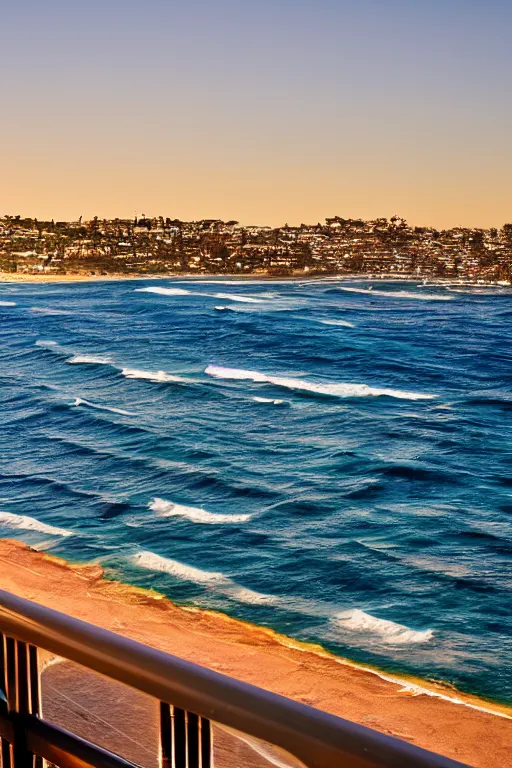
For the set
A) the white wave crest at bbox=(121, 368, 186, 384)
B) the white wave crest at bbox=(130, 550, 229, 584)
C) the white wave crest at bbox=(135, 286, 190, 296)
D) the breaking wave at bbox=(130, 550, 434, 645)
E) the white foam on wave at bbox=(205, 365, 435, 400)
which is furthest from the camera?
the white wave crest at bbox=(135, 286, 190, 296)

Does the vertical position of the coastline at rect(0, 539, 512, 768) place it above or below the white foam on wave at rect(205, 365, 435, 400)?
below

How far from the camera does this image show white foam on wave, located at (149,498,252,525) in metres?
21.0

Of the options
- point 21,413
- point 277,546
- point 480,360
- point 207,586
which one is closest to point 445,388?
point 480,360

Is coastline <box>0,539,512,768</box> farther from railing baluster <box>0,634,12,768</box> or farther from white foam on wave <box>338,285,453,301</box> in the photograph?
white foam on wave <box>338,285,453,301</box>

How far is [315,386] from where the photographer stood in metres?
39.1

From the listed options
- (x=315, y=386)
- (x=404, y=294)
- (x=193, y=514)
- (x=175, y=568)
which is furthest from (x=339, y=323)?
(x=175, y=568)

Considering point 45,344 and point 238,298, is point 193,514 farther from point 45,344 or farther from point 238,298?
point 238,298

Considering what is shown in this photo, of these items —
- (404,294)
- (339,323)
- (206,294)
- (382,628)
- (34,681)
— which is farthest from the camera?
(404,294)

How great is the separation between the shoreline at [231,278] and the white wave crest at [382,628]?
107488 millimetres

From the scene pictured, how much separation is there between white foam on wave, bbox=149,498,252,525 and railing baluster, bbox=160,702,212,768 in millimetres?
18760

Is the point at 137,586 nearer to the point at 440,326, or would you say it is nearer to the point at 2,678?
the point at 2,678

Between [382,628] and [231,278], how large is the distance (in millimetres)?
118594

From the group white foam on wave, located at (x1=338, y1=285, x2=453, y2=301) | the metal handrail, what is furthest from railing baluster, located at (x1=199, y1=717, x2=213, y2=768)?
white foam on wave, located at (x1=338, y1=285, x2=453, y2=301)

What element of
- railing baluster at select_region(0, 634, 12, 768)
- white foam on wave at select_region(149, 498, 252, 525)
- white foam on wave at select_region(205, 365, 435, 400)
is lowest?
white foam on wave at select_region(149, 498, 252, 525)
